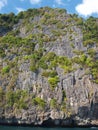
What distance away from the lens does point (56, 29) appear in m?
87.2

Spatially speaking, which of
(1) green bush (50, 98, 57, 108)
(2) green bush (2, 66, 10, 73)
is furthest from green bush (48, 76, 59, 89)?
(2) green bush (2, 66, 10, 73)

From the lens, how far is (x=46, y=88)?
70.4 m

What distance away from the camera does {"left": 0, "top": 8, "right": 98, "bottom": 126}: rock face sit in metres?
66.1

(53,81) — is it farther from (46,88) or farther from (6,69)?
(6,69)

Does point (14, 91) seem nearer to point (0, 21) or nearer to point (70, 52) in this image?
point (70, 52)

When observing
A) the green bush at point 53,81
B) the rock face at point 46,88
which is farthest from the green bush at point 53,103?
the green bush at point 53,81

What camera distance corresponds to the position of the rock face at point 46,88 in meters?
66.1

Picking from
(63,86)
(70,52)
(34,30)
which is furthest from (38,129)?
(34,30)

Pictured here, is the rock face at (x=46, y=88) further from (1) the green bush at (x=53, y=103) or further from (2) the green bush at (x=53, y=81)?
(2) the green bush at (x=53, y=81)

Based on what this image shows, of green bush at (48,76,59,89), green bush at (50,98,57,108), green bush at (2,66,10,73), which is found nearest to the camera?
green bush at (50,98,57,108)

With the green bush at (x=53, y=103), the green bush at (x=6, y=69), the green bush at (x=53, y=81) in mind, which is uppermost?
the green bush at (x=6, y=69)

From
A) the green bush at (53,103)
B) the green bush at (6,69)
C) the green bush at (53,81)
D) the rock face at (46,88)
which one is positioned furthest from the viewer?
the green bush at (6,69)

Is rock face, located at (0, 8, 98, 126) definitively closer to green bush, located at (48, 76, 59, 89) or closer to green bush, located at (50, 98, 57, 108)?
green bush, located at (50, 98, 57, 108)

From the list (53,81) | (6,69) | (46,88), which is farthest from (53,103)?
(6,69)
